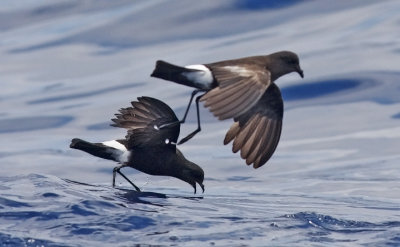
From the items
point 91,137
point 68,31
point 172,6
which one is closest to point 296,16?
point 172,6

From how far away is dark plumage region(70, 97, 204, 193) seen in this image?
32.7 ft

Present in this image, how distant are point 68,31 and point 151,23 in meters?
1.43

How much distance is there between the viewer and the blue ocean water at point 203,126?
351 inches

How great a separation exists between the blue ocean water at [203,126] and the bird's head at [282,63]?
3.75 feet

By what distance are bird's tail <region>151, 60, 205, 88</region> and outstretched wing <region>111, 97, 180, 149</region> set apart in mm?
838

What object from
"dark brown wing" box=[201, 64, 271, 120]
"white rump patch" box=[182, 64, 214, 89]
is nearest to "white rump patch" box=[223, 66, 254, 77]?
"dark brown wing" box=[201, 64, 271, 120]

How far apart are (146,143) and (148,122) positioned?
26 centimetres

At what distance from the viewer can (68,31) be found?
18781 millimetres

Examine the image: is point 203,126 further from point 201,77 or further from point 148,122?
point 201,77

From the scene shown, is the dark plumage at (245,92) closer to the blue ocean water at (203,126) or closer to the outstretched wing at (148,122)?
the outstretched wing at (148,122)

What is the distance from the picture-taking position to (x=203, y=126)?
14.6m

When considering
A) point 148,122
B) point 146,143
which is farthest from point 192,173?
point 148,122

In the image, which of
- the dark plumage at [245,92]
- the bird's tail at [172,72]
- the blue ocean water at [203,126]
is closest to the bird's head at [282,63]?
the dark plumage at [245,92]

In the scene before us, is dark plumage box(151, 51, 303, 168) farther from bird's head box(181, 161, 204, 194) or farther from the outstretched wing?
bird's head box(181, 161, 204, 194)
